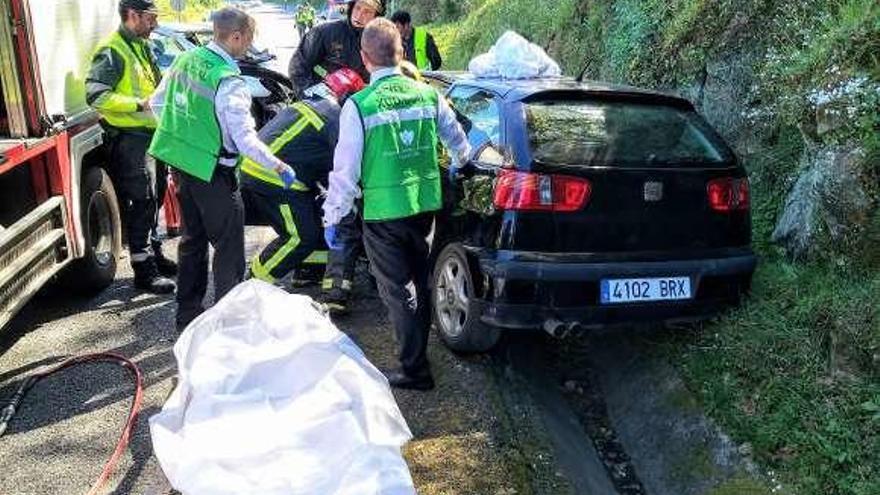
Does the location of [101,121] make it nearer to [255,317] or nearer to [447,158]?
[447,158]

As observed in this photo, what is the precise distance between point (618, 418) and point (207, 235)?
249cm

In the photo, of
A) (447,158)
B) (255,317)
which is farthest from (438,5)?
(255,317)

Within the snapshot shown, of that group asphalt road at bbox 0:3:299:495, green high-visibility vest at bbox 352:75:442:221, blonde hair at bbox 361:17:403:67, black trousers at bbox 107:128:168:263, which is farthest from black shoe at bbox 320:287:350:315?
blonde hair at bbox 361:17:403:67

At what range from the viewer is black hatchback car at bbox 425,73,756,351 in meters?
3.92

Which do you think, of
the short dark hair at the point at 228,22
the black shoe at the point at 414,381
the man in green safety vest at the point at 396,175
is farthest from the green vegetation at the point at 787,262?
the short dark hair at the point at 228,22

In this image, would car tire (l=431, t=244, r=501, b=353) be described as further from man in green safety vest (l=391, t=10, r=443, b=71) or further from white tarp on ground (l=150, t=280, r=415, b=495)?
man in green safety vest (l=391, t=10, r=443, b=71)

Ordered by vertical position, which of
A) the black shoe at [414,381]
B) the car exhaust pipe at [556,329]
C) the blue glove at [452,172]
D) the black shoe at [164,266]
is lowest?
the black shoe at [164,266]

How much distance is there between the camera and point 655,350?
180 inches

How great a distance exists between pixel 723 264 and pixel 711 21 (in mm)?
2855

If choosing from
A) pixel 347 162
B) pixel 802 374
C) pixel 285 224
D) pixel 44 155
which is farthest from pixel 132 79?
pixel 802 374

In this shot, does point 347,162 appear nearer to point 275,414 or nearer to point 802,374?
point 275,414

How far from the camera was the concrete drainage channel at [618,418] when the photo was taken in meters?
3.71

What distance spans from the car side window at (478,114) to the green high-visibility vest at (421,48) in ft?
10.2

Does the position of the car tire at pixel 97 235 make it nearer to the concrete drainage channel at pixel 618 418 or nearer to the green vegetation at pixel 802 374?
the concrete drainage channel at pixel 618 418
